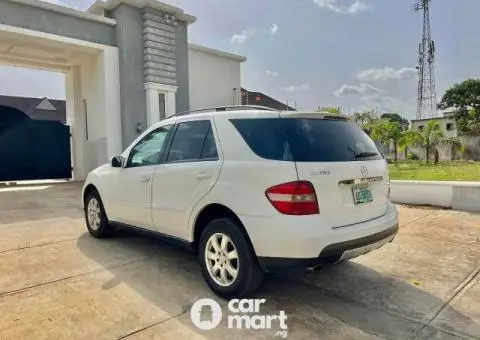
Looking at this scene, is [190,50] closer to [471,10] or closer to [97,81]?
[97,81]

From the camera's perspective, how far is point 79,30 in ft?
35.1

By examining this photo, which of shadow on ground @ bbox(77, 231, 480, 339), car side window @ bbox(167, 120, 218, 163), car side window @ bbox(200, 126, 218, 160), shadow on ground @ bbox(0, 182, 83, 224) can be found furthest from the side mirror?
shadow on ground @ bbox(0, 182, 83, 224)

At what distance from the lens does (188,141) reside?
379 cm

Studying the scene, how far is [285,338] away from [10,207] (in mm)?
7560

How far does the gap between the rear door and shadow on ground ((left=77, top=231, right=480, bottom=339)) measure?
2.42ft

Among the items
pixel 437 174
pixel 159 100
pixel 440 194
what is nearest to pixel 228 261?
pixel 440 194

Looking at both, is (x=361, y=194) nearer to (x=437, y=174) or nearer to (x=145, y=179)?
(x=145, y=179)

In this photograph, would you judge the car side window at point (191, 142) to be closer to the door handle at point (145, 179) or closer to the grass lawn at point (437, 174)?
the door handle at point (145, 179)

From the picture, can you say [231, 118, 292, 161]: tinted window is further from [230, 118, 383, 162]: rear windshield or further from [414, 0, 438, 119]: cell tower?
[414, 0, 438, 119]: cell tower

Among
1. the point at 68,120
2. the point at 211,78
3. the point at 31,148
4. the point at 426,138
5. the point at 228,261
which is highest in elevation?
the point at 211,78

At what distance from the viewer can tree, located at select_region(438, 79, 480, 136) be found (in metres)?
35.4

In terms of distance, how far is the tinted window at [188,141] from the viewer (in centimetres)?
361

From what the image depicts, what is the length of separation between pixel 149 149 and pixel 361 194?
2.46 meters

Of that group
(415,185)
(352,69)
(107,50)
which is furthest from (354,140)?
(352,69)
